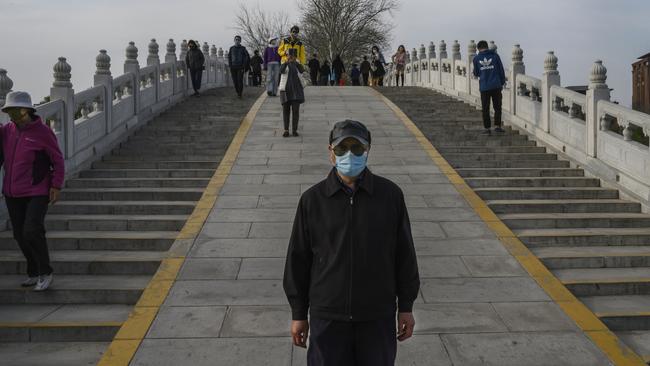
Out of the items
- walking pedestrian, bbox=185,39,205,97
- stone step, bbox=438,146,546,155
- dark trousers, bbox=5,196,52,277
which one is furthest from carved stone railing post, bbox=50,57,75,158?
walking pedestrian, bbox=185,39,205,97

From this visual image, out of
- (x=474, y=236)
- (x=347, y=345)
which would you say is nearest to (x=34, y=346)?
(x=347, y=345)

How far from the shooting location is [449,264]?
707cm

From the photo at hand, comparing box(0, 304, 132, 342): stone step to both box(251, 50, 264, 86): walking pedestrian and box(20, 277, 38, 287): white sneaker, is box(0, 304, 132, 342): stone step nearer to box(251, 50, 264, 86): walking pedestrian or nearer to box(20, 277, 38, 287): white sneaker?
box(20, 277, 38, 287): white sneaker

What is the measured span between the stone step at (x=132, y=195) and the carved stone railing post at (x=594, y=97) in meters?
5.97

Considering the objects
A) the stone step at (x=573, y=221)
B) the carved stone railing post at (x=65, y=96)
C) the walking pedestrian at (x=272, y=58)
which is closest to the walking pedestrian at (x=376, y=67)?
the walking pedestrian at (x=272, y=58)

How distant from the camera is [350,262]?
3.44 meters

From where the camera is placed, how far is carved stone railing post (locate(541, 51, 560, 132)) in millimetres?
12852

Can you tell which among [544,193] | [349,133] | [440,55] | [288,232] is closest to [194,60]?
[440,55]

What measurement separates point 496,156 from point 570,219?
345 centimetres

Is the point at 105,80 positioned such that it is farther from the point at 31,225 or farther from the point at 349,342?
the point at 349,342

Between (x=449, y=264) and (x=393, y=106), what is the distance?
459 inches

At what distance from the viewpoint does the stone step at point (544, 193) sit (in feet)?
31.8

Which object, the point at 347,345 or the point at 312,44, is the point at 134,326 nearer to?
the point at 347,345

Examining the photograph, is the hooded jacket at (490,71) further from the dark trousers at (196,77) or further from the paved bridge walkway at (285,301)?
the dark trousers at (196,77)
